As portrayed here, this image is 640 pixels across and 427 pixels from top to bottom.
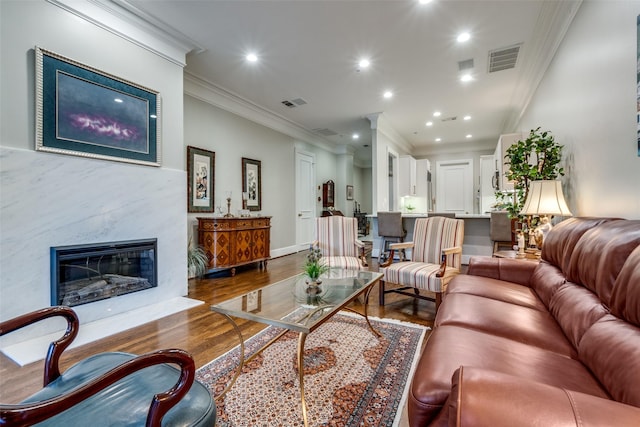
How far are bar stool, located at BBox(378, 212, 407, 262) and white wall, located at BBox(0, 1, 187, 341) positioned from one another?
11.6 ft

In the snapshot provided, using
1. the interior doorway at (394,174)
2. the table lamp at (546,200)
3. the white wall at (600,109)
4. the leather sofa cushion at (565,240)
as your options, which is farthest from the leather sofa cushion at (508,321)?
the interior doorway at (394,174)

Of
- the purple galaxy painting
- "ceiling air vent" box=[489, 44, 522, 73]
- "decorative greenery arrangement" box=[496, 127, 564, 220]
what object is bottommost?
"decorative greenery arrangement" box=[496, 127, 564, 220]

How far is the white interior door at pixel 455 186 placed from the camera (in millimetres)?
8344

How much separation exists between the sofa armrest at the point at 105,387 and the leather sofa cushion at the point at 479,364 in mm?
738

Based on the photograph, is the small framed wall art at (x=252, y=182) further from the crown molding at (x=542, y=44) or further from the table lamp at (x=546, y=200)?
the crown molding at (x=542, y=44)

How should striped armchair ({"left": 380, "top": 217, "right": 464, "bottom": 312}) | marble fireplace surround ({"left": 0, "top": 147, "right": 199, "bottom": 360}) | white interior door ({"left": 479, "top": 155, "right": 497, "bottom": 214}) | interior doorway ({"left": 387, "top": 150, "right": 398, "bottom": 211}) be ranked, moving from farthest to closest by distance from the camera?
white interior door ({"left": 479, "top": 155, "right": 497, "bottom": 214})
interior doorway ({"left": 387, "top": 150, "right": 398, "bottom": 211})
striped armchair ({"left": 380, "top": 217, "right": 464, "bottom": 312})
marble fireplace surround ({"left": 0, "top": 147, "right": 199, "bottom": 360})

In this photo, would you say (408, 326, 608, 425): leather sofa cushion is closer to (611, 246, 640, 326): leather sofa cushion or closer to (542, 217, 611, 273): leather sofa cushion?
(611, 246, 640, 326): leather sofa cushion

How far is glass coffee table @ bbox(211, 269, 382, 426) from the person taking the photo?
1442 mm

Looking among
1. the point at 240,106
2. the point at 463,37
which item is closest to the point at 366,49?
the point at 463,37

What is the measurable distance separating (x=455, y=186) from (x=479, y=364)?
27.6 feet

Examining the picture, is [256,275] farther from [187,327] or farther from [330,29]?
[330,29]

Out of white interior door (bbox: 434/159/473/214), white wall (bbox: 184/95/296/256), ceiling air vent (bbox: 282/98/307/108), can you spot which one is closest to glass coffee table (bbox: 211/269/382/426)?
white wall (bbox: 184/95/296/256)

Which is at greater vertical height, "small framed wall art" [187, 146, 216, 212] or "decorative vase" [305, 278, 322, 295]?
"small framed wall art" [187, 146, 216, 212]

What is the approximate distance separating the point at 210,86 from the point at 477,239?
210 inches
